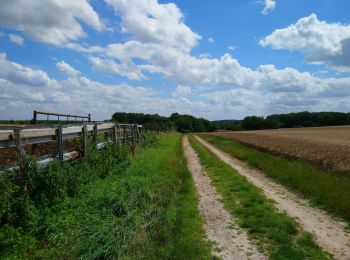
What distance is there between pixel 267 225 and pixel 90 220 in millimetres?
3626

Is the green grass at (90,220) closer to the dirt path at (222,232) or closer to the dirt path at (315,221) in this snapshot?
the dirt path at (222,232)

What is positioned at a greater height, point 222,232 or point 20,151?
point 20,151

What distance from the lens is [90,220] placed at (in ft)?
22.6

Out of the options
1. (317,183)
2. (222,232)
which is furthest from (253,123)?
(222,232)

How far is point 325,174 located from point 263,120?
136m

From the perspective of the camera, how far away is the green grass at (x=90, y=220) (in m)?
5.61

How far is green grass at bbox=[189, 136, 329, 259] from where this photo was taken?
243 inches

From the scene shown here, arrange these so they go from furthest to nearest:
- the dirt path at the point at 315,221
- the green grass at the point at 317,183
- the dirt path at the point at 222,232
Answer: the green grass at the point at 317,183 < the dirt path at the point at 315,221 < the dirt path at the point at 222,232

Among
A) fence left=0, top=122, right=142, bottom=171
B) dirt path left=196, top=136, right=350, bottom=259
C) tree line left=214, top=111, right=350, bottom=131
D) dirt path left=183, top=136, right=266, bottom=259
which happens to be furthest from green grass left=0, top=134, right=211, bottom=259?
tree line left=214, top=111, right=350, bottom=131


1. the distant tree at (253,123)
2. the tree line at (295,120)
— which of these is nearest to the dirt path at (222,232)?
the tree line at (295,120)

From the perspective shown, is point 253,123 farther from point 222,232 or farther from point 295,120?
point 222,232

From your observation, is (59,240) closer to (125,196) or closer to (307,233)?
(125,196)

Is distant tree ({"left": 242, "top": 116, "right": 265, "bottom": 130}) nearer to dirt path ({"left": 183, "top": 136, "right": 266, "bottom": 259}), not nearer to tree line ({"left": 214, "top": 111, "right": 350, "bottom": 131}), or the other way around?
tree line ({"left": 214, "top": 111, "right": 350, "bottom": 131})

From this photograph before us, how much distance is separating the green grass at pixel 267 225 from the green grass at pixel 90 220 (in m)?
1.02
